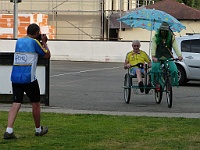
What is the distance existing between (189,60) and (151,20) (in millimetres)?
4051

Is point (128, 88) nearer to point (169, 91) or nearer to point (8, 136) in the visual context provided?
point (169, 91)

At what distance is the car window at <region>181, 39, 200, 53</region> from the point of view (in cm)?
2023

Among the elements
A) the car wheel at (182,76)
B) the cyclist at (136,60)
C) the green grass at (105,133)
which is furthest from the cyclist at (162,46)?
the car wheel at (182,76)

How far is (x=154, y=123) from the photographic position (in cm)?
1073

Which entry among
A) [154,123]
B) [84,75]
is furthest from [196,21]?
[154,123]

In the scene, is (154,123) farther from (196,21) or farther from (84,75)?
(196,21)

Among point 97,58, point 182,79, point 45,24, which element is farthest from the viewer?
point 45,24

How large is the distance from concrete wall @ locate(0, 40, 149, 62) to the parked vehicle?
15.4 metres

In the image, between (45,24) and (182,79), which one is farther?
(45,24)

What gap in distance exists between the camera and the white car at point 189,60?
20.0 m

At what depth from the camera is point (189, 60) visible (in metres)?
20.1

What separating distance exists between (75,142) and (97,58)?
1089 inches

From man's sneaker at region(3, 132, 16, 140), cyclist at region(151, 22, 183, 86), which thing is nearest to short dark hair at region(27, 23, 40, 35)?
man's sneaker at region(3, 132, 16, 140)

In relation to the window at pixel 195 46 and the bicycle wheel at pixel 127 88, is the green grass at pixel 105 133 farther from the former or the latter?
the window at pixel 195 46
